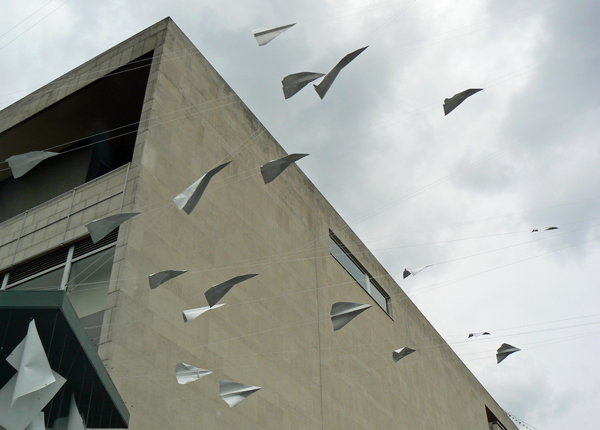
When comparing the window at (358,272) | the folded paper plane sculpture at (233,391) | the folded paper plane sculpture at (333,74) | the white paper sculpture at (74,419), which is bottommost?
the window at (358,272)

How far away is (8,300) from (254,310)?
7.25 metres

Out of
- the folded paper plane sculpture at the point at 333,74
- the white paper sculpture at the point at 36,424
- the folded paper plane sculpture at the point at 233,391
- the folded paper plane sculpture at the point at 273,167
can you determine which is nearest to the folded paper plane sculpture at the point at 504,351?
the folded paper plane sculpture at the point at 233,391

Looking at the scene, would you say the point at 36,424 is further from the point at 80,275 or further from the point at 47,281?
the point at 47,281

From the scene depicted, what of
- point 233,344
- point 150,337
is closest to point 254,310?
point 233,344

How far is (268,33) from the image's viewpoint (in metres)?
8.68

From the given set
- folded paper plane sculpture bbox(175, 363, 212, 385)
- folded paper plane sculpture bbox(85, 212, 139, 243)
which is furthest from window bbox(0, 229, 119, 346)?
folded paper plane sculpture bbox(85, 212, 139, 243)

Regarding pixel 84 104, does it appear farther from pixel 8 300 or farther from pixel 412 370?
pixel 412 370

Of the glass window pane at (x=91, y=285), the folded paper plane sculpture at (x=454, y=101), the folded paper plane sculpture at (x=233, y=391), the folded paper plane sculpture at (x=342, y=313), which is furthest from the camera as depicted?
the glass window pane at (x=91, y=285)

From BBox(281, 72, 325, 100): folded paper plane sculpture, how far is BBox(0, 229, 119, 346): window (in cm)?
443

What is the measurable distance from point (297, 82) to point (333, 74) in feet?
1.79

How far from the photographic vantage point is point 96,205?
1149 cm

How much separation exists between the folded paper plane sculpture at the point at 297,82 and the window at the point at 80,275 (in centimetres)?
443

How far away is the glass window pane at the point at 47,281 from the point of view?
11.5 m

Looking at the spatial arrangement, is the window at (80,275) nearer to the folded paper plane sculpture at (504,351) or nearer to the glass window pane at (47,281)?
the glass window pane at (47,281)
